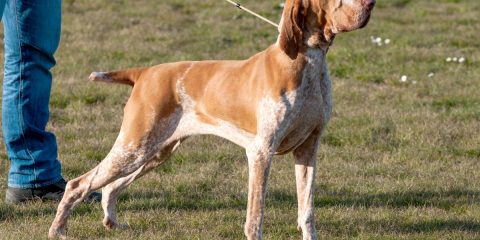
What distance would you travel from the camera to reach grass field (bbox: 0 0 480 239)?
6484mm

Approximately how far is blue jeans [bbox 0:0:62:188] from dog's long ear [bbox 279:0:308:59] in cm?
217

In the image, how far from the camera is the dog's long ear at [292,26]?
5240 millimetres

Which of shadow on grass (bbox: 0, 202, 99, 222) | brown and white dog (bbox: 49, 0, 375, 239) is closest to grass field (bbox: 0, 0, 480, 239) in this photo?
shadow on grass (bbox: 0, 202, 99, 222)

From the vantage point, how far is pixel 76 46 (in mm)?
13016

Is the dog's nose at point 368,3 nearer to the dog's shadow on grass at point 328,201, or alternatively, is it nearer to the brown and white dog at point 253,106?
the brown and white dog at point 253,106

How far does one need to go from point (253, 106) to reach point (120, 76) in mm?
981

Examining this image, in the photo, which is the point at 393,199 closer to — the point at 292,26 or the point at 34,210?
the point at 292,26

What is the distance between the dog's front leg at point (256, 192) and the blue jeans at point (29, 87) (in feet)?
6.67

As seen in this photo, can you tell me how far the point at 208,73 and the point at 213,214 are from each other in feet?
4.14

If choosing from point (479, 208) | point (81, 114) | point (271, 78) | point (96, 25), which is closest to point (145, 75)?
point (271, 78)

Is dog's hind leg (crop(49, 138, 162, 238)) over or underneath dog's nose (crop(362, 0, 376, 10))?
underneath

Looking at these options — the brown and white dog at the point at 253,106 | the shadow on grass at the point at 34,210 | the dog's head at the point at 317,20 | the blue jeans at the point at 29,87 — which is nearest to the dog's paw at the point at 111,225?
the brown and white dog at the point at 253,106

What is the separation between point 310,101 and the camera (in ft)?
17.7

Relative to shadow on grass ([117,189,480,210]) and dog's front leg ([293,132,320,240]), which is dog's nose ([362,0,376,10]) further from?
shadow on grass ([117,189,480,210])
